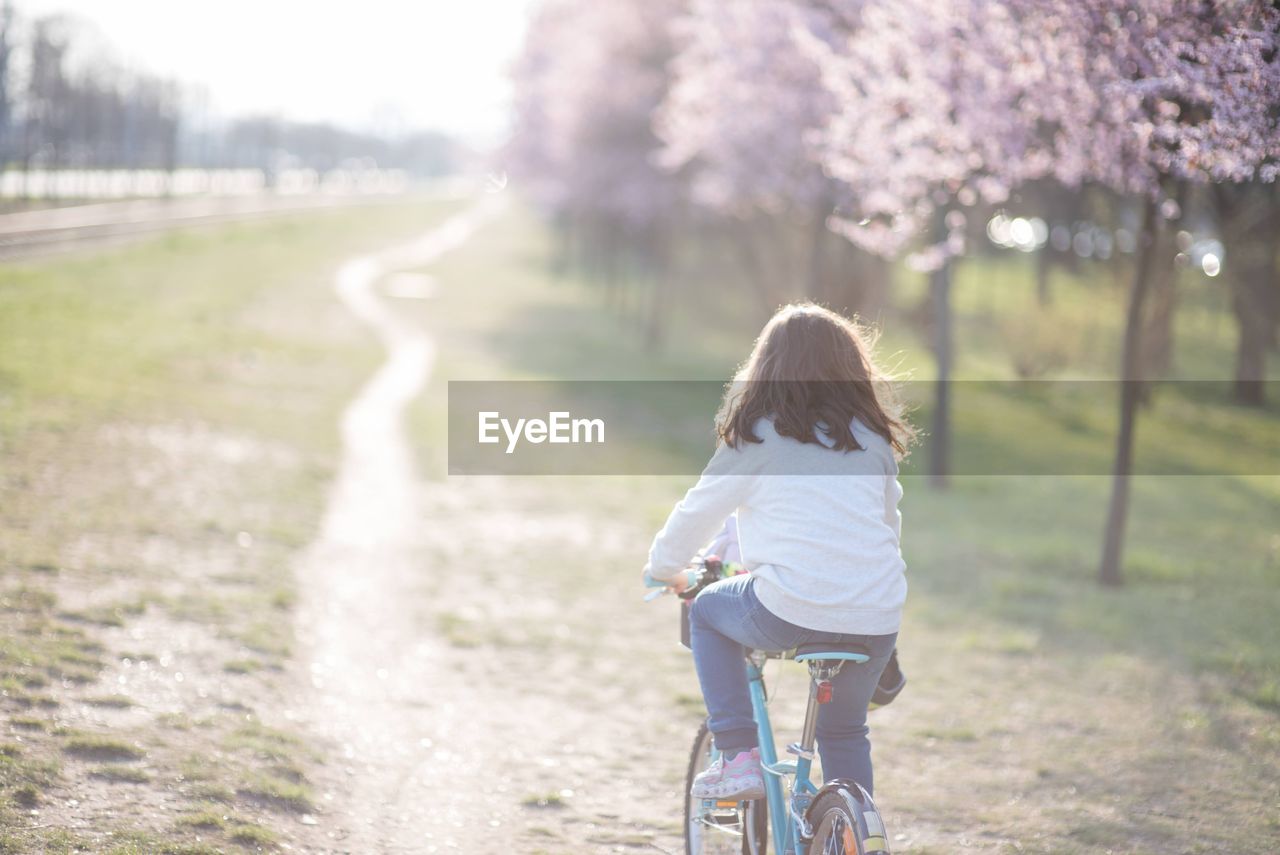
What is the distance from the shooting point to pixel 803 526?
3.86 meters

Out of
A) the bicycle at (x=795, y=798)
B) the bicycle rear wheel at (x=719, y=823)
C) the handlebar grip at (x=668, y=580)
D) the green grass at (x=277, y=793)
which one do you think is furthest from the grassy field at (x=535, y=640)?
the handlebar grip at (x=668, y=580)

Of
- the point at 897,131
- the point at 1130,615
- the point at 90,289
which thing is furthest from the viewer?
the point at 90,289

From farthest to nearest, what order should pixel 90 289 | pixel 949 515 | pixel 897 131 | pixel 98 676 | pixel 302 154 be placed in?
pixel 302 154 → pixel 90 289 → pixel 949 515 → pixel 897 131 → pixel 98 676

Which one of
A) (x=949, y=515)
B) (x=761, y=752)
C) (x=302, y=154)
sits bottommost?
(x=949, y=515)

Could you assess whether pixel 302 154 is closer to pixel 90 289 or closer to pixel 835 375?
pixel 90 289

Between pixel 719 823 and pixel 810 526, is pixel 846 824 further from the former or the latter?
pixel 719 823

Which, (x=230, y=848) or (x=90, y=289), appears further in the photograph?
(x=90, y=289)

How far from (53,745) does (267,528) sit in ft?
19.0

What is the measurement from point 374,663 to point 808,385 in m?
4.94

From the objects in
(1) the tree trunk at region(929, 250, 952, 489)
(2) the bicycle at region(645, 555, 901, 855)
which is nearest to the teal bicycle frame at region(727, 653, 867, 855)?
(2) the bicycle at region(645, 555, 901, 855)

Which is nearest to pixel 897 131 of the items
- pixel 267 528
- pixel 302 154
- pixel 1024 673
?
pixel 1024 673

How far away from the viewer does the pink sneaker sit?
4.00m

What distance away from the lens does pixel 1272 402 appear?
93.7 feet

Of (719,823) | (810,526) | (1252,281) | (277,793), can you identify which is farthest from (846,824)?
(1252,281)
